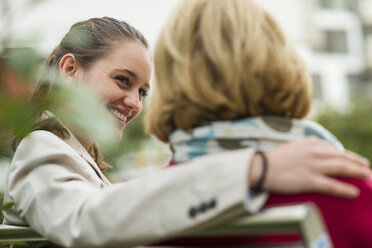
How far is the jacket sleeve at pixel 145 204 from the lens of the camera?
40.8 inches

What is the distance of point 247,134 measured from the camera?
3.74ft

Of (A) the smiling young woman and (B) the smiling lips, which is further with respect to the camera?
(B) the smiling lips

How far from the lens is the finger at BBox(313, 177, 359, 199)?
1.04 meters

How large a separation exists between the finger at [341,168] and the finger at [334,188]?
1 centimetres

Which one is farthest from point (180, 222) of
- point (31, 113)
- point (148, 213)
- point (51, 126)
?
point (51, 126)

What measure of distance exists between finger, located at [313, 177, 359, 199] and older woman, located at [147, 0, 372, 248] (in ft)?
Result: 0.08

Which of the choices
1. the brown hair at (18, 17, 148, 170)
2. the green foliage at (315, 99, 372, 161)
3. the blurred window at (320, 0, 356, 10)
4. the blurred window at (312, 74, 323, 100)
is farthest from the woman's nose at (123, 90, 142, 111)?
the blurred window at (320, 0, 356, 10)

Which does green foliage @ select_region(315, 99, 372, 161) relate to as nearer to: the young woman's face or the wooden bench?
the young woman's face

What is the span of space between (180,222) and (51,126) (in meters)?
0.60

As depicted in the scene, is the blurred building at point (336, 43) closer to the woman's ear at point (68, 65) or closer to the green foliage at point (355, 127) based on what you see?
the green foliage at point (355, 127)

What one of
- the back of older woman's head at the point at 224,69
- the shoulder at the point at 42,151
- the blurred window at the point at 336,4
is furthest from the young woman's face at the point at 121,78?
the blurred window at the point at 336,4

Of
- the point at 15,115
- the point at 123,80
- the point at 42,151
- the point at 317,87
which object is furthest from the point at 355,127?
the point at 15,115

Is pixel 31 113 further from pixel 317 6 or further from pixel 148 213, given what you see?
pixel 317 6

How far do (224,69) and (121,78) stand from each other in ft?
2.51
